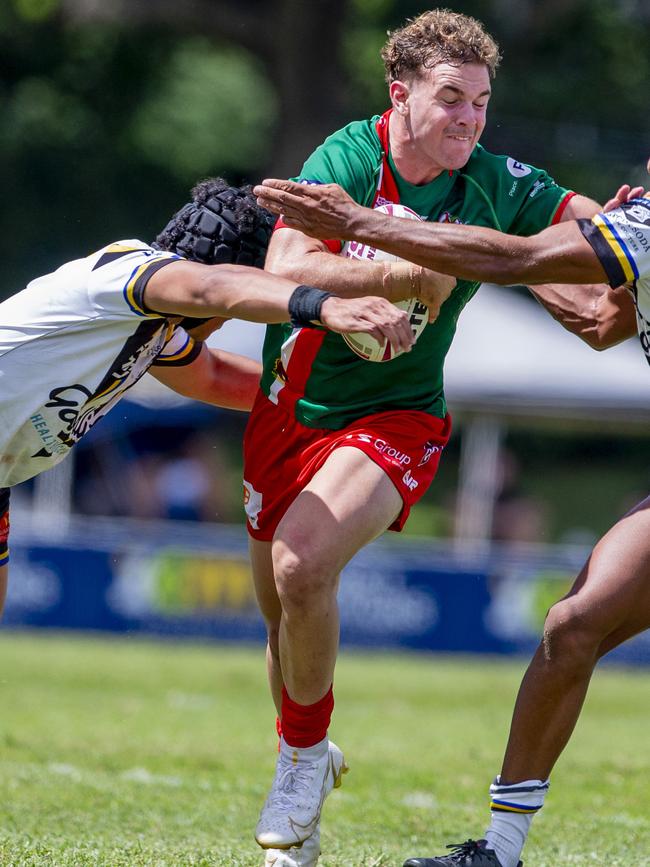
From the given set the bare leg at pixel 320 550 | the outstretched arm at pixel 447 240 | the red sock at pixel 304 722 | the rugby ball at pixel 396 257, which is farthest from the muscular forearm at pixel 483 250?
the red sock at pixel 304 722

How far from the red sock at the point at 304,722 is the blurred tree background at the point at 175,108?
19763 mm

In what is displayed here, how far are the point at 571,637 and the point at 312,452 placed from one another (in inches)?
42.0

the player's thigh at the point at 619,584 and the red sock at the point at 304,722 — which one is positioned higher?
the player's thigh at the point at 619,584

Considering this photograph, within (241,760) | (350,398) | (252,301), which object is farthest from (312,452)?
(241,760)

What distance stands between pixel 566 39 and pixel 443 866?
80.8ft

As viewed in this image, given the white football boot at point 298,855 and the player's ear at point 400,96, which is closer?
the white football boot at point 298,855

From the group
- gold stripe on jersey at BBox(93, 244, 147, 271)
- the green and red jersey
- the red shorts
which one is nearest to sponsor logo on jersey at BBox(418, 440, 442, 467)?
the red shorts

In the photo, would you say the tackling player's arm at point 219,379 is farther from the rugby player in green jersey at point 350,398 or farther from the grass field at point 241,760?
the grass field at point 241,760

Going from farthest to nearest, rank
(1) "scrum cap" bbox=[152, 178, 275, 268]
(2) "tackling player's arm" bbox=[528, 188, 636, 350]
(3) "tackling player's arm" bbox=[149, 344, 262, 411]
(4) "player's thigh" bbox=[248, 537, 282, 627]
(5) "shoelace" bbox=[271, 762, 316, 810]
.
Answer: (3) "tackling player's arm" bbox=[149, 344, 262, 411] → (4) "player's thigh" bbox=[248, 537, 282, 627] → (2) "tackling player's arm" bbox=[528, 188, 636, 350] → (1) "scrum cap" bbox=[152, 178, 275, 268] → (5) "shoelace" bbox=[271, 762, 316, 810]

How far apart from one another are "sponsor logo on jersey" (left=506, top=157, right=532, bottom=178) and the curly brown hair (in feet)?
1.01

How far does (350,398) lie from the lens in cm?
472

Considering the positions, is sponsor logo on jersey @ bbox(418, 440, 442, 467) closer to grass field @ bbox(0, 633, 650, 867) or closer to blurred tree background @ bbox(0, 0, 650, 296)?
grass field @ bbox(0, 633, 650, 867)

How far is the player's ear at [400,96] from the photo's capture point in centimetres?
471

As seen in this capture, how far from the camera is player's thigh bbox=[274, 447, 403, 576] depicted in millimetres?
4309
